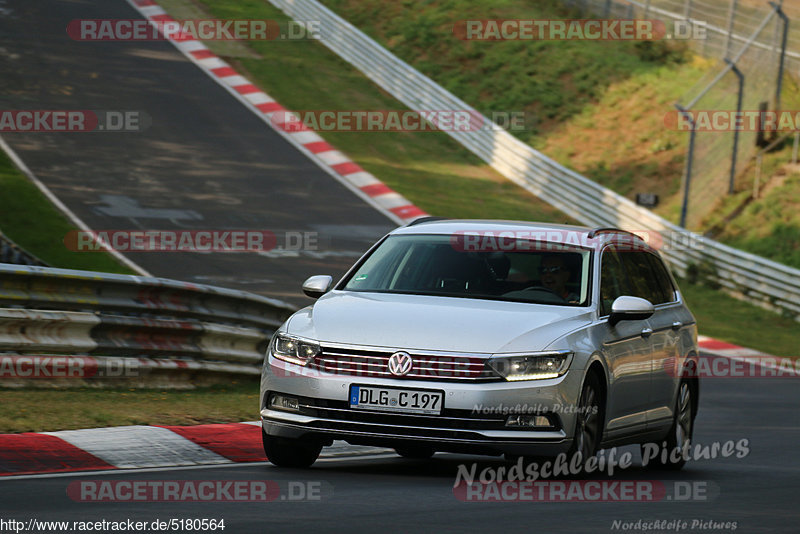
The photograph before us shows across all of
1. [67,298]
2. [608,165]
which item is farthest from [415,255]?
[608,165]

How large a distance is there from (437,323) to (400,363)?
1.24 ft

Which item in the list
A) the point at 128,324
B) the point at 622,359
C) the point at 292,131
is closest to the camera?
the point at 622,359

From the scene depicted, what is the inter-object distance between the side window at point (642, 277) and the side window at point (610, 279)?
14 cm

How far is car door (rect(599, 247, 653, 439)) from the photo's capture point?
29.8 ft

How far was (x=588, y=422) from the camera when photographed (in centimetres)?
866

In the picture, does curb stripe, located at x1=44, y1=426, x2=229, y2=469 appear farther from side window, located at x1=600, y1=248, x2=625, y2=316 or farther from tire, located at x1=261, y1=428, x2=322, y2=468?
side window, located at x1=600, y1=248, x2=625, y2=316

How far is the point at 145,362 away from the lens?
12102 mm

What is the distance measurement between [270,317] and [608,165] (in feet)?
65.6

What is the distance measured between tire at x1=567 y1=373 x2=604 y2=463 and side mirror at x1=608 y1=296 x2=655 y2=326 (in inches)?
19.2

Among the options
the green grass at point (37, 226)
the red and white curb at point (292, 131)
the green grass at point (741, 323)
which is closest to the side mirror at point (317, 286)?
the green grass at point (37, 226)

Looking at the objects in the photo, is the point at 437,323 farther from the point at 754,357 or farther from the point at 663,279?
the point at 754,357

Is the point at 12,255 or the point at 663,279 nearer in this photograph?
the point at 663,279

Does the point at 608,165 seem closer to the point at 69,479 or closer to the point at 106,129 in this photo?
the point at 106,129

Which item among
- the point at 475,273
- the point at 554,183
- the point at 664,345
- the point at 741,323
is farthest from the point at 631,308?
the point at 554,183
